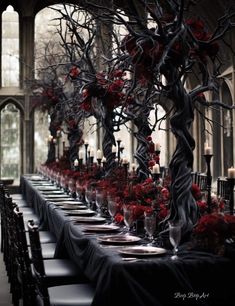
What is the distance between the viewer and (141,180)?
6363mm

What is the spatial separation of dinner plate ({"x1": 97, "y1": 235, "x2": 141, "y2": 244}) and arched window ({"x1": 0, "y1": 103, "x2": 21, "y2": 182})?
1444 centimetres

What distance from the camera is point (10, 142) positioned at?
18219mm

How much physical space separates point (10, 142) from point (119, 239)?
14617mm

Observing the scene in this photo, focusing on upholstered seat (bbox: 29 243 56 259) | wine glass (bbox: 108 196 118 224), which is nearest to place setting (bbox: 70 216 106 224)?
wine glass (bbox: 108 196 118 224)

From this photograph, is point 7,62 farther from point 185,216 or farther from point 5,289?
point 185,216

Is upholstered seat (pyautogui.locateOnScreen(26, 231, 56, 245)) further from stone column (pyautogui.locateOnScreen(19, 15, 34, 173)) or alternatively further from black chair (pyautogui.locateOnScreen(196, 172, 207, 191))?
stone column (pyautogui.locateOnScreen(19, 15, 34, 173))

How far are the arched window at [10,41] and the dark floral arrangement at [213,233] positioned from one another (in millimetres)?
15762

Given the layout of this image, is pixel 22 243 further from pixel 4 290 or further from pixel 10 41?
pixel 10 41

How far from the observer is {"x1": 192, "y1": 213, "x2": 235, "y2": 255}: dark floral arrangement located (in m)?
3.33

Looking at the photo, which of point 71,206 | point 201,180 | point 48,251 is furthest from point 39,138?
point 48,251

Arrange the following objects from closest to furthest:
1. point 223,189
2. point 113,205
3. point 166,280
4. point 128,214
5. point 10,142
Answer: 1. point 166,280
2. point 128,214
3. point 113,205
4. point 223,189
5. point 10,142

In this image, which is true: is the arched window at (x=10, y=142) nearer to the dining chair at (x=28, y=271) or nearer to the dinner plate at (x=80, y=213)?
the dinner plate at (x=80, y=213)

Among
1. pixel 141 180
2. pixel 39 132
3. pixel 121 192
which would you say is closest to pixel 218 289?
pixel 121 192

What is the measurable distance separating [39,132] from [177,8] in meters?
14.8
